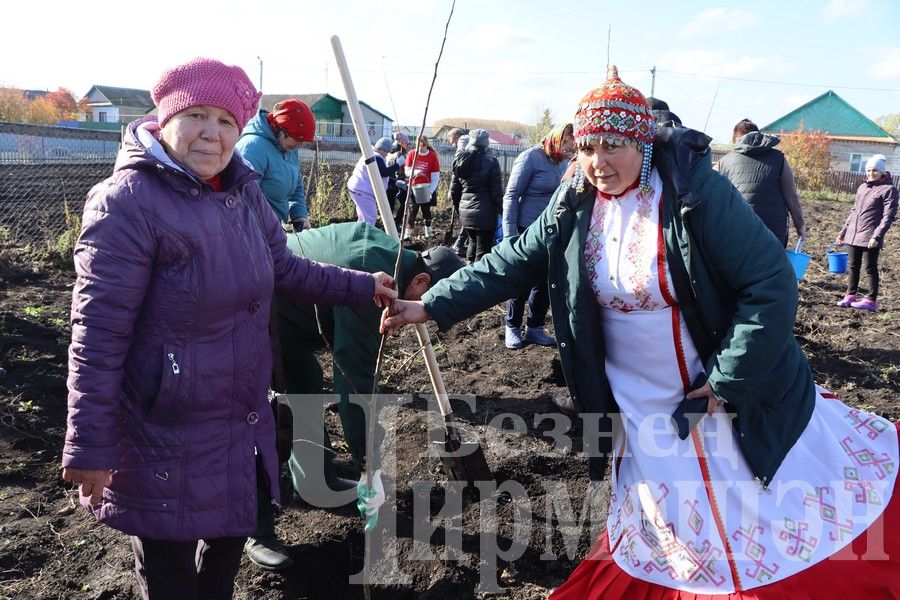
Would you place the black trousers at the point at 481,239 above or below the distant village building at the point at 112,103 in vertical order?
below

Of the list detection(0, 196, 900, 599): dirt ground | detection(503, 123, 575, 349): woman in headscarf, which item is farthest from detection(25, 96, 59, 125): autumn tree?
detection(503, 123, 575, 349): woman in headscarf

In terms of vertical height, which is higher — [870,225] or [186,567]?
[870,225]

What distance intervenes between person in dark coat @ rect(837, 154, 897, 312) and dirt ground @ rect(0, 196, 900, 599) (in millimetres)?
2523

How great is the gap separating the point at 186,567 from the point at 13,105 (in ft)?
168

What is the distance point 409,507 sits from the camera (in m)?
3.34

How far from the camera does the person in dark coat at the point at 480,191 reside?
24.4ft

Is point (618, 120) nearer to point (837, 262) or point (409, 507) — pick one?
point (409, 507)

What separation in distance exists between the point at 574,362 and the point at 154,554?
1.30 meters

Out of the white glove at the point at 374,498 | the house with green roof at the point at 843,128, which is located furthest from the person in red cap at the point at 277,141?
the house with green roof at the point at 843,128

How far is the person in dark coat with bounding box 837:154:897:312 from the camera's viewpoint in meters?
7.31

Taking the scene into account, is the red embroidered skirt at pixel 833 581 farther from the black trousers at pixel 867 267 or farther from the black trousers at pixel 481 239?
the black trousers at pixel 867 267

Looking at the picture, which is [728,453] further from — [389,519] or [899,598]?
[389,519]

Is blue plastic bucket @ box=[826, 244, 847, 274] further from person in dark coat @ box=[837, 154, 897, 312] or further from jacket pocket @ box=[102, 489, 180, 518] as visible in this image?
jacket pocket @ box=[102, 489, 180, 518]

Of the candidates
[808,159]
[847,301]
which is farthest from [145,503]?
[808,159]
